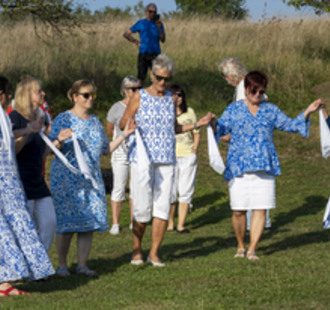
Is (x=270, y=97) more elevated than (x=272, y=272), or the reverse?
(x=272, y=272)

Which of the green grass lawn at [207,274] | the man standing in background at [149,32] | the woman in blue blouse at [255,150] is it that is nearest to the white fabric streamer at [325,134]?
the woman in blue blouse at [255,150]

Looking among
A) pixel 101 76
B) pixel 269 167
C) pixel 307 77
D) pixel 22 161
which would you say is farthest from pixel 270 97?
pixel 22 161

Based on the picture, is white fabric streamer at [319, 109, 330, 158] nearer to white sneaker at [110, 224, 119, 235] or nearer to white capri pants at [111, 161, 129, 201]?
white capri pants at [111, 161, 129, 201]

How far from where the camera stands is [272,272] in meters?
8.05

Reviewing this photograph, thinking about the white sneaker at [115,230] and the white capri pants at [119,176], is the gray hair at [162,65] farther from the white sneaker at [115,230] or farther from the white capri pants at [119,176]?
the white sneaker at [115,230]

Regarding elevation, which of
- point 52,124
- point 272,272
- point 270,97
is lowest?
point 270,97

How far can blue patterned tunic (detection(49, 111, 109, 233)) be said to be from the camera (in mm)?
8289

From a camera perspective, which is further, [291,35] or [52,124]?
[291,35]

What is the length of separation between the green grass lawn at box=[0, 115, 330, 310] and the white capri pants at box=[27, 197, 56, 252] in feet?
1.63

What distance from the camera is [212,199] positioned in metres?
15.2

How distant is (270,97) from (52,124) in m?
14.3

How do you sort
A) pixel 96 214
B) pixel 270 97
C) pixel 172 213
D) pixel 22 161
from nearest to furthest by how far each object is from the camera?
pixel 22 161 → pixel 96 214 → pixel 172 213 → pixel 270 97

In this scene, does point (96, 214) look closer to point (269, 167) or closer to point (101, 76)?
point (269, 167)

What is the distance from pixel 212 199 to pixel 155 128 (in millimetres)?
6657
